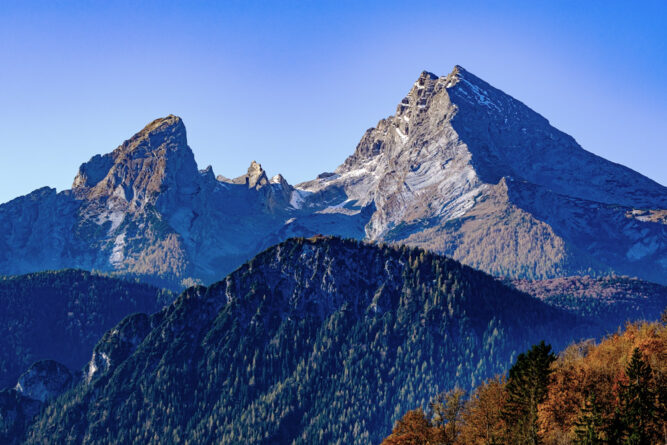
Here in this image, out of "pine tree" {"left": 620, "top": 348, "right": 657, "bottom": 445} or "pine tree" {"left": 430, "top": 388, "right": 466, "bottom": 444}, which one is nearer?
"pine tree" {"left": 620, "top": 348, "right": 657, "bottom": 445}

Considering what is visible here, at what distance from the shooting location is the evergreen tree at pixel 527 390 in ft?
497

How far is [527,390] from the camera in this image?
154125 mm

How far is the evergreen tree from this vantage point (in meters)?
152

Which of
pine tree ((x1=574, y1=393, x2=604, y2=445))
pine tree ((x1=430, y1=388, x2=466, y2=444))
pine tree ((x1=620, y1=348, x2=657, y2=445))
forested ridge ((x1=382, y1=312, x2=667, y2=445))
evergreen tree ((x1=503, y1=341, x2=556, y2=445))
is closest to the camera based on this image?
pine tree ((x1=574, y1=393, x2=604, y2=445))

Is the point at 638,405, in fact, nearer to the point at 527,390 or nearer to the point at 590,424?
the point at 590,424

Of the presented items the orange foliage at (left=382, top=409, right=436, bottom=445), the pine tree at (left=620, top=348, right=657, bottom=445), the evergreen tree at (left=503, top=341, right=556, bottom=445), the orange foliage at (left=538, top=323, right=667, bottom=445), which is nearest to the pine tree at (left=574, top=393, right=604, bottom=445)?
the orange foliage at (left=538, top=323, right=667, bottom=445)

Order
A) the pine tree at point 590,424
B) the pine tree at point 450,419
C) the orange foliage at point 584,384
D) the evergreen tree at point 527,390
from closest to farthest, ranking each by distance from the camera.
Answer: the pine tree at point 590,424 < the orange foliage at point 584,384 < the evergreen tree at point 527,390 < the pine tree at point 450,419

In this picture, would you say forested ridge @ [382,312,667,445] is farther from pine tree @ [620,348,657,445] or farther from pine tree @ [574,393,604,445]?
pine tree @ [574,393,604,445]

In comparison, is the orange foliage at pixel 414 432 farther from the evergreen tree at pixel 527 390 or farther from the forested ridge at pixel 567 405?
the evergreen tree at pixel 527 390

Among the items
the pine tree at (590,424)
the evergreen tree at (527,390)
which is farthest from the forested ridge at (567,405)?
the pine tree at (590,424)

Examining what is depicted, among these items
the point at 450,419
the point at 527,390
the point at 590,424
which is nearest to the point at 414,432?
the point at 450,419

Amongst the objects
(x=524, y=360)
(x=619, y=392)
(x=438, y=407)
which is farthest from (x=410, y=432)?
(x=619, y=392)

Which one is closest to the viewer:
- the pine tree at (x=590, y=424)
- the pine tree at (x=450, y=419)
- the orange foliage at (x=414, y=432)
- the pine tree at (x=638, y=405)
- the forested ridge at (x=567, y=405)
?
the pine tree at (x=590, y=424)

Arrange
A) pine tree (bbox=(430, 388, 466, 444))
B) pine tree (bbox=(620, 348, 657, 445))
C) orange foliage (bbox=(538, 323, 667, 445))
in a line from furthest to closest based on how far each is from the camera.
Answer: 1. pine tree (bbox=(430, 388, 466, 444))
2. orange foliage (bbox=(538, 323, 667, 445))
3. pine tree (bbox=(620, 348, 657, 445))
